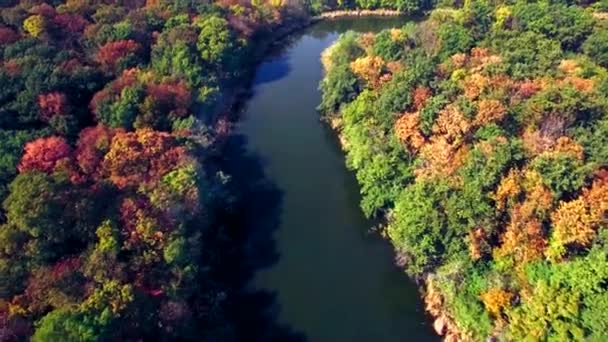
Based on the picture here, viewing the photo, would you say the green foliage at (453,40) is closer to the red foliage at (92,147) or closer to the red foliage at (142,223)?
the red foliage at (92,147)

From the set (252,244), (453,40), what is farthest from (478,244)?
(453,40)

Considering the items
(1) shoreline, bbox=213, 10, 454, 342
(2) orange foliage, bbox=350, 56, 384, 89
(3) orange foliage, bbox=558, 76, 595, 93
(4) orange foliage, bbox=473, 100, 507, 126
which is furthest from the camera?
(2) orange foliage, bbox=350, 56, 384, 89

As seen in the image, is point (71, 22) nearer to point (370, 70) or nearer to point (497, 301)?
point (370, 70)

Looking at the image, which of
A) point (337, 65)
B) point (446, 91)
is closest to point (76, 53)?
point (337, 65)

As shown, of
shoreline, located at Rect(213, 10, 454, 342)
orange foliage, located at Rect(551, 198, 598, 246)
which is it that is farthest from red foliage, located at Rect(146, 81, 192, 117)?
orange foliage, located at Rect(551, 198, 598, 246)

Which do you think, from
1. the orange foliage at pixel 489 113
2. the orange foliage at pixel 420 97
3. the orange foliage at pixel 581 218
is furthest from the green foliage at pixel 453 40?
the orange foliage at pixel 581 218

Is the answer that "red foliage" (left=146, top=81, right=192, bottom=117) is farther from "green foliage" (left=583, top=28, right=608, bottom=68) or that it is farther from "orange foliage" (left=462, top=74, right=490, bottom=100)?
"green foliage" (left=583, top=28, right=608, bottom=68)

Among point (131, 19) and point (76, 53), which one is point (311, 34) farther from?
point (76, 53)
